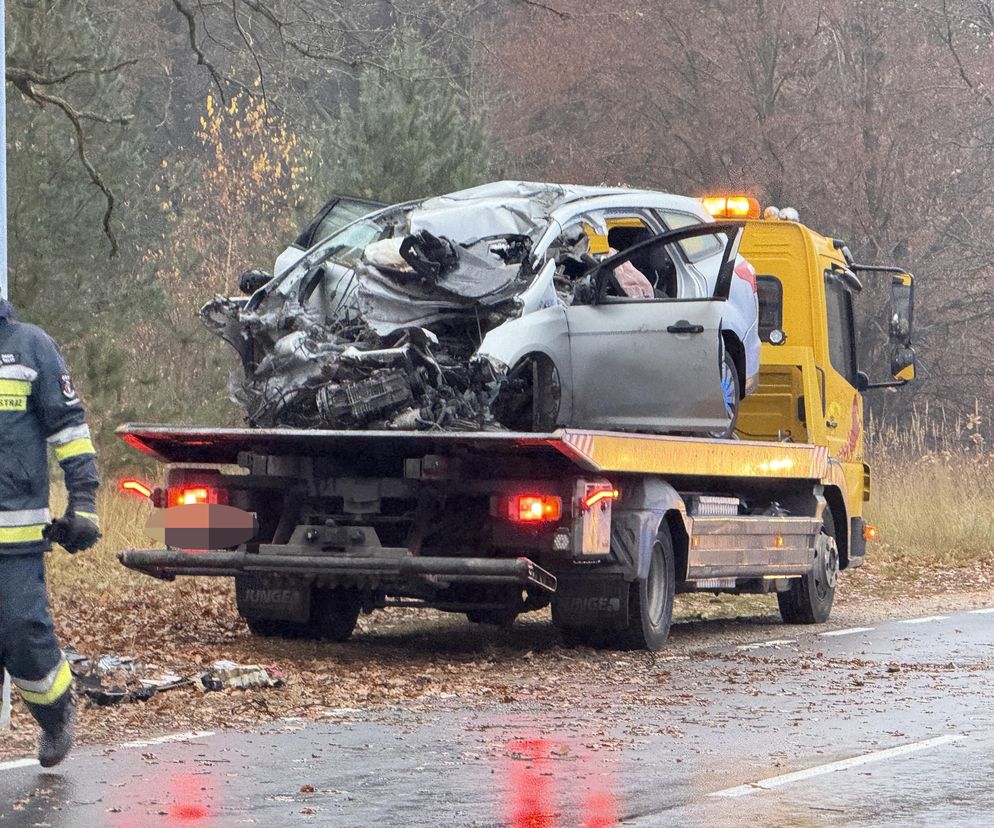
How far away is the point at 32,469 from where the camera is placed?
7.01 m

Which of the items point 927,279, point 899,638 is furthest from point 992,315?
point 899,638

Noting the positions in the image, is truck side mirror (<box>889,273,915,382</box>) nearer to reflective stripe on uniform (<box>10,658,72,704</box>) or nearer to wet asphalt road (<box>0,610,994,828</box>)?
wet asphalt road (<box>0,610,994,828</box>)

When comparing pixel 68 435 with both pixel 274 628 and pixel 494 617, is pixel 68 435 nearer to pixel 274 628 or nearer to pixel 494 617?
pixel 274 628

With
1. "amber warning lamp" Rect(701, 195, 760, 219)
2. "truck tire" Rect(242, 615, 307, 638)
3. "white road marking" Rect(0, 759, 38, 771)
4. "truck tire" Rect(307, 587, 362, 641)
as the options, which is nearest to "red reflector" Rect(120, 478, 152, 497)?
"truck tire" Rect(242, 615, 307, 638)

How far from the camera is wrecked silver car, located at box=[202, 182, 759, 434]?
10.8m

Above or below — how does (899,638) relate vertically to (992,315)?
below

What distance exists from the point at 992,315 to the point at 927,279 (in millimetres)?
1244

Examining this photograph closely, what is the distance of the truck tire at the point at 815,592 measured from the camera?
14.2 meters

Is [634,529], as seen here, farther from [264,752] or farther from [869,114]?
[869,114]

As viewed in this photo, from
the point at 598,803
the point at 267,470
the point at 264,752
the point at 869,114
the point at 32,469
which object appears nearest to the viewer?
the point at 598,803

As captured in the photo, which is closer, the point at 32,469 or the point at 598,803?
the point at 598,803

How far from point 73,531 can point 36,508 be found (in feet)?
0.52

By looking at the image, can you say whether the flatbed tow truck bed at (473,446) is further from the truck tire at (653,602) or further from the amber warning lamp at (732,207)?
the amber warning lamp at (732,207)

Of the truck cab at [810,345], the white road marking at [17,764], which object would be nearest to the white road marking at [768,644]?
the truck cab at [810,345]
